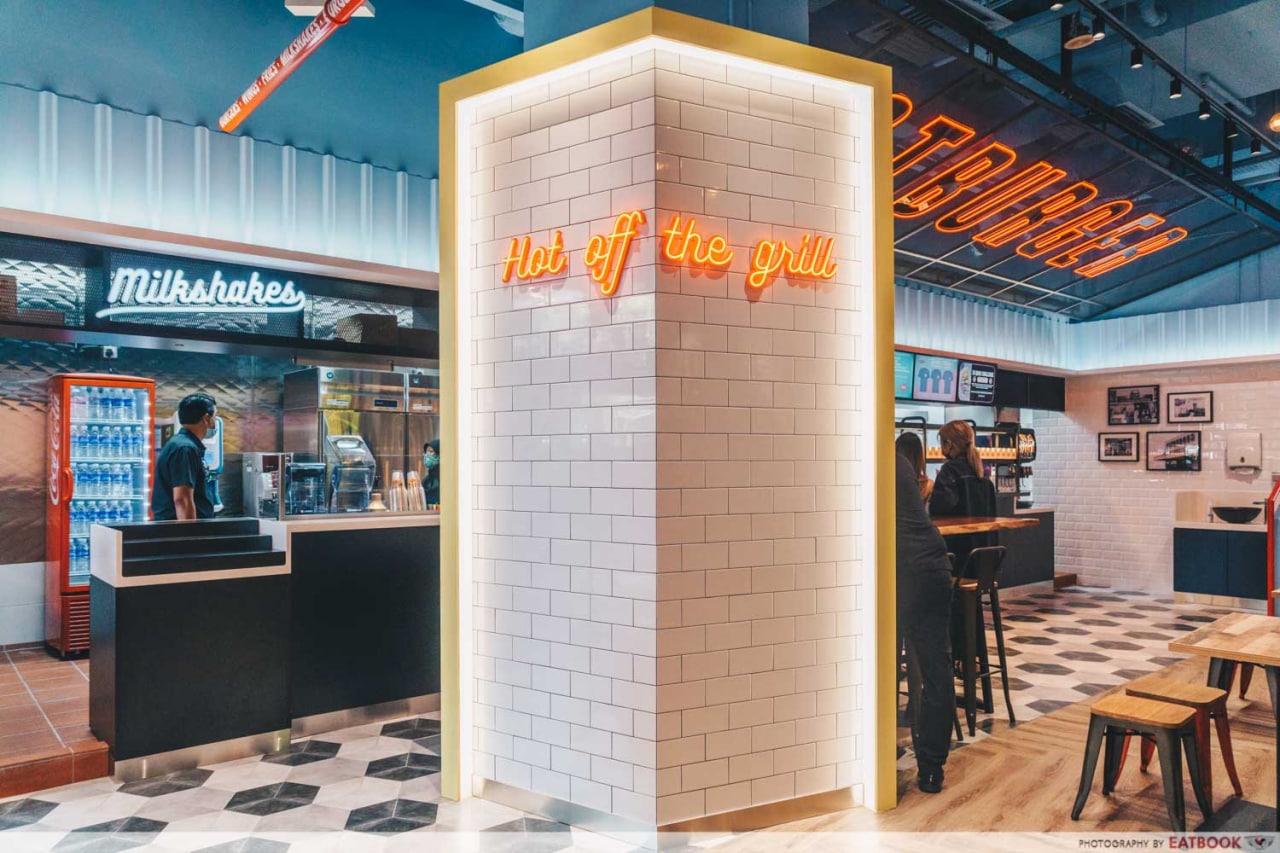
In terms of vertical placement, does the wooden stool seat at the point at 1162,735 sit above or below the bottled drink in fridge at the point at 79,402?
below

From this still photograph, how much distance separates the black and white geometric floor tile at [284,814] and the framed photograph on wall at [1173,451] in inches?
387

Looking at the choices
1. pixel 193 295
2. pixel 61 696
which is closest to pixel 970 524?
pixel 193 295

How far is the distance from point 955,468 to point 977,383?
472 cm

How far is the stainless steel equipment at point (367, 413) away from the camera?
7.39 metres

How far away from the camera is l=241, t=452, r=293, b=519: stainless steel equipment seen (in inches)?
288

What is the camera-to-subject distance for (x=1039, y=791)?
414cm

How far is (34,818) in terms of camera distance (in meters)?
3.82

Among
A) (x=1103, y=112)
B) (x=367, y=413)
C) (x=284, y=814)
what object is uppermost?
(x=1103, y=112)

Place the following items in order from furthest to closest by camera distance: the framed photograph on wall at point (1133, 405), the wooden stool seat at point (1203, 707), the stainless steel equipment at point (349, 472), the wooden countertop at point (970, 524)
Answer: the framed photograph on wall at point (1133, 405)
the stainless steel equipment at point (349, 472)
the wooden countertop at point (970, 524)
the wooden stool seat at point (1203, 707)

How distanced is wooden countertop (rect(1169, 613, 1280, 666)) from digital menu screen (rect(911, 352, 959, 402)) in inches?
201

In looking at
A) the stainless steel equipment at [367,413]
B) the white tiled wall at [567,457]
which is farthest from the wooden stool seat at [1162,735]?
the stainless steel equipment at [367,413]

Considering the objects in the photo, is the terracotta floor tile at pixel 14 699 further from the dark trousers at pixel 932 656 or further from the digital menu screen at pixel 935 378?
the digital menu screen at pixel 935 378

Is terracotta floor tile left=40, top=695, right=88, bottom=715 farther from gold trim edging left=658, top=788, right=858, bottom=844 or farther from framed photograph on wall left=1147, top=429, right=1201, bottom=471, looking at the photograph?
framed photograph on wall left=1147, top=429, right=1201, bottom=471

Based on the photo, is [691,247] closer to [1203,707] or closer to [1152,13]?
[1203,707]
